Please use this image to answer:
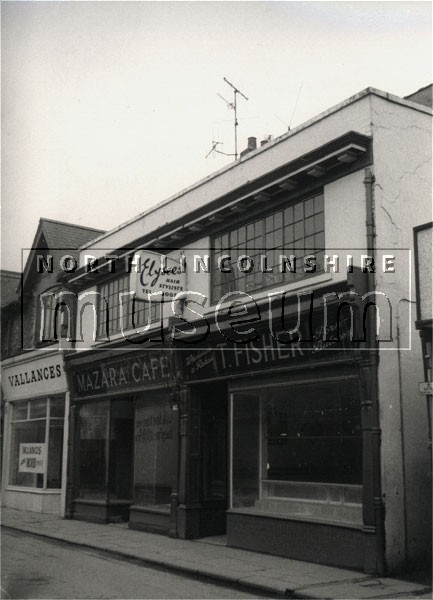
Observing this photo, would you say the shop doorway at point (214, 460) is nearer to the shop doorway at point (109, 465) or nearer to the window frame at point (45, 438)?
the shop doorway at point (109, 465)

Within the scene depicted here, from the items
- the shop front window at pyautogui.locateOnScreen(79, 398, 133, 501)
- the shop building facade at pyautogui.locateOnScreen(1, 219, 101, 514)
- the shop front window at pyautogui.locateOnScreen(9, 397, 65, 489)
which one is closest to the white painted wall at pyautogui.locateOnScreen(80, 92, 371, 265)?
the shop building facade at pyautogui.locateOnScreen(1, 219, 101, 514)

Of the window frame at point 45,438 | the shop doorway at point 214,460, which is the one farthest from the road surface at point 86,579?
the window frame at point 45,438

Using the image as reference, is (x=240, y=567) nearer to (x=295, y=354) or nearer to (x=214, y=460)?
(x=295, y=354)

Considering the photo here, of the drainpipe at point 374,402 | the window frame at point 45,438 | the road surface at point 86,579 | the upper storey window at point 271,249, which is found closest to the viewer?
the road surface at point 86,579

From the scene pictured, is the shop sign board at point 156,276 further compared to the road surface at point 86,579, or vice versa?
the shop sign board at point 156,276

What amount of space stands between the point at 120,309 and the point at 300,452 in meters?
7.45

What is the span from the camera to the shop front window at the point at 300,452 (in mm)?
11227

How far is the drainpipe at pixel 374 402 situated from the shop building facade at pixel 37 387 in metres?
11.3

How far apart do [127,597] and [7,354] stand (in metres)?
17.2

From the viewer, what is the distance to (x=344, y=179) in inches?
457

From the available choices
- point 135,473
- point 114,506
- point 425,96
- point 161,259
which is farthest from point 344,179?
point 114,506

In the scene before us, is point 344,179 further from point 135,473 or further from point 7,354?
point 7,354

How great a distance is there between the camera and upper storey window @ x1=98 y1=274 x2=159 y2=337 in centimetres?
1691

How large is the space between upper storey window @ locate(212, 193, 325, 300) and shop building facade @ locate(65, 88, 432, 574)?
0.04 meters
